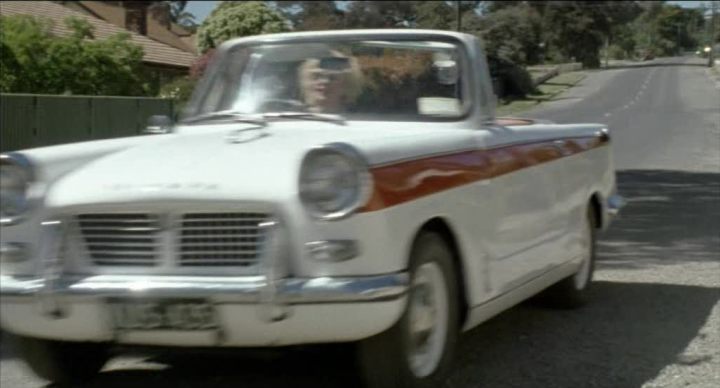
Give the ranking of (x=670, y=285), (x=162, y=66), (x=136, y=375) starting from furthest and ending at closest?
(x=162, y=66)
(x=670, y=285)
(x=136, y=375)

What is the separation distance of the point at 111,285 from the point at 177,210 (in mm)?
396

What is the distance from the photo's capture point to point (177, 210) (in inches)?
203

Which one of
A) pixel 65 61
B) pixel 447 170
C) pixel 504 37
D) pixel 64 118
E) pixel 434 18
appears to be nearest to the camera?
pixel 447 170

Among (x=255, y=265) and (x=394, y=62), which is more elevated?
(x=394, y=62)

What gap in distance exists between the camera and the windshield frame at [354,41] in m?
6.50

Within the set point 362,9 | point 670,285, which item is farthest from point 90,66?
point 670,285

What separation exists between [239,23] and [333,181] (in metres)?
32.7

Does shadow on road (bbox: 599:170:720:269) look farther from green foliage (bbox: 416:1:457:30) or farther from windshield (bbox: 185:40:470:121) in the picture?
windshield (bbox: 185:40:470:121)

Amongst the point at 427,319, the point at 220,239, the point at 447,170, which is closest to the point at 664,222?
the point at 447,170

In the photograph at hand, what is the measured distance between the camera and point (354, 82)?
667 centimetres

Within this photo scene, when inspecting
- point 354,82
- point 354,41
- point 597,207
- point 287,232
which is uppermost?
point 354,41

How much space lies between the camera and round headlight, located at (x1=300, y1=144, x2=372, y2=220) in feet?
16.4

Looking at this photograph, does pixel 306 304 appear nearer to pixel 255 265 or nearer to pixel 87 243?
pixel 255 265

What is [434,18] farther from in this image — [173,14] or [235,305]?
[173,14]
